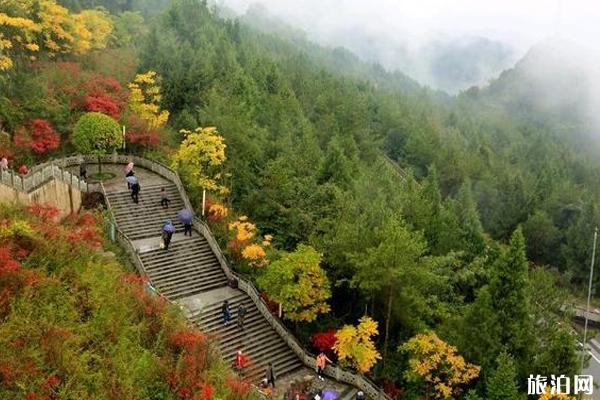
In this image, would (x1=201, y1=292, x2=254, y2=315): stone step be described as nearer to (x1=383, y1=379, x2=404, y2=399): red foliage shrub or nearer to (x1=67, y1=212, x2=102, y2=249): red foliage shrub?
(x1=67, y1=212, x2=102, y2=249): red foliage shrub

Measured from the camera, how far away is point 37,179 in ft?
89.9

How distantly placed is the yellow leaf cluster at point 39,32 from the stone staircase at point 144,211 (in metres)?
13.4

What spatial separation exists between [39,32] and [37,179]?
1997 centimetres

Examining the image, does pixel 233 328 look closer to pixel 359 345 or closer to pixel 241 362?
pixel 241 362

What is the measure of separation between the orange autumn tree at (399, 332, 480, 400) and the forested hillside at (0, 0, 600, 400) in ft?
0.32

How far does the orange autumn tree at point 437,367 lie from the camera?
2533 centimetres

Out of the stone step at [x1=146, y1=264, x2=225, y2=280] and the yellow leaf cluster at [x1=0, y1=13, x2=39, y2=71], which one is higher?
the yellow leaf cluster at [x1=0, y1=13, x2=39, y2=71]

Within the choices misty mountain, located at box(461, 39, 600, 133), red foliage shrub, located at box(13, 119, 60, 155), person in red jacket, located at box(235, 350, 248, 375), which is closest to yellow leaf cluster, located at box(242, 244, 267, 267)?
person in red jacket, located at box(235, 350, 248, 375)

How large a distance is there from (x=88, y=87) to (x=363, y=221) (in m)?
22.9

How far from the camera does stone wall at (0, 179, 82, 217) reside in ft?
84.3

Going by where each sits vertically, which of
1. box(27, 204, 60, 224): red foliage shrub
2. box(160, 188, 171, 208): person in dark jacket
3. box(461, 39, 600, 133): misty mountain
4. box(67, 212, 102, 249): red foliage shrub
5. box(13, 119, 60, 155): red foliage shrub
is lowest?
box(461, 39, 600, 133): misty mountain

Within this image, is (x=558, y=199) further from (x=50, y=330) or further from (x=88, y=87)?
(x=50, y=330)

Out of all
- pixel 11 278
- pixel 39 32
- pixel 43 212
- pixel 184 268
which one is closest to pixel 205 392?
pixel 11 278

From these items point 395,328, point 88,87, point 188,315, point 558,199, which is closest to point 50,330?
point 188,315
